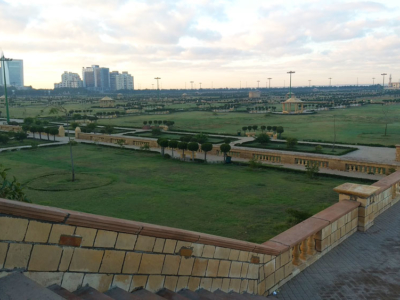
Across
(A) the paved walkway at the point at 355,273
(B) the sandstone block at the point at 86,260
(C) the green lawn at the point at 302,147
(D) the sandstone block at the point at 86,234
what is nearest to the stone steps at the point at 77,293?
(B) the sandstone block at the point at 86,260

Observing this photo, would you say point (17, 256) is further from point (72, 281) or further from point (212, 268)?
point (212, 268)

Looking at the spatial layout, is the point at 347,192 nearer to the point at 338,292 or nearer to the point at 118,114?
the point at 338,292

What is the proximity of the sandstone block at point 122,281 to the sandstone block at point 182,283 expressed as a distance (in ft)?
2.31

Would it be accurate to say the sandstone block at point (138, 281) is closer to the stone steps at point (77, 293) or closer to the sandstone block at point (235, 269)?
the stone steps at point (77, 293)

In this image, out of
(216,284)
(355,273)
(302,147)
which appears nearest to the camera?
(216,284)

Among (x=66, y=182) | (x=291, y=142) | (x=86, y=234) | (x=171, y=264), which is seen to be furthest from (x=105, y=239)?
(x=291, y=142)

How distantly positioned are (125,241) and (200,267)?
1.17m

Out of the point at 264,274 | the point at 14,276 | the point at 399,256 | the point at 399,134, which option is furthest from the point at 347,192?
the point at 399,134

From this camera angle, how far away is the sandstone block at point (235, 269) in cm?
472

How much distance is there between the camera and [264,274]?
203 inches

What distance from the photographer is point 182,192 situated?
14391 millimetres

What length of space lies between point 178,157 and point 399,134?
19513mm

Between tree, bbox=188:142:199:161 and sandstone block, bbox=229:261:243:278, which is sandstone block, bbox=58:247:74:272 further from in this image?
tree, bbox=188:142:199:161

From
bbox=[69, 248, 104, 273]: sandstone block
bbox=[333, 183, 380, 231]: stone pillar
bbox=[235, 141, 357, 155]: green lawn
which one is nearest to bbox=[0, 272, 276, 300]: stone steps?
bbox=[69, 248, 104, 273]: sandstone block
